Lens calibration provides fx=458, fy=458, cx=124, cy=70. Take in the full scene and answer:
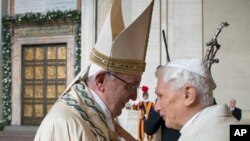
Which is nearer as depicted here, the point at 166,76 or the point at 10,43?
the point at 166,76

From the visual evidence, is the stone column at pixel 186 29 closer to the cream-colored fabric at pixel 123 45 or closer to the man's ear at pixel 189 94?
the cream-colored fabric at pixel 123 45

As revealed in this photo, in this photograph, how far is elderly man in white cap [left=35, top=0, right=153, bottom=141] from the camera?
2355 millimetres

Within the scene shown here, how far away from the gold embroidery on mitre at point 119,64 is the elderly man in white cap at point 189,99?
0.81 ft

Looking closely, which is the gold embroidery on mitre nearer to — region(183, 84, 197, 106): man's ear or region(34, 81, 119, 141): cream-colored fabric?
region(34, 81, 119, 141): cream-colored fabric

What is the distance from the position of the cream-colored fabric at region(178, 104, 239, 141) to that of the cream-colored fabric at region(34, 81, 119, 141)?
1.52ft

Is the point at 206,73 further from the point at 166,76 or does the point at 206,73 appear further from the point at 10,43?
the point at 10,43

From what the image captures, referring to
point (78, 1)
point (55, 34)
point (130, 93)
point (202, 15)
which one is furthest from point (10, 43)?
point (130, 93)

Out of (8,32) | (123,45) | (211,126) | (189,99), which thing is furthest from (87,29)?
(211,126)

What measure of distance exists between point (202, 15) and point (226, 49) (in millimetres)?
1049

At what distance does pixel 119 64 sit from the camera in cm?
246

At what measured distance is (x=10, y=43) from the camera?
565 inches

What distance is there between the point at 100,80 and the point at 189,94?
0.55 metres

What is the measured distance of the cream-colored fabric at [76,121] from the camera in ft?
7.10

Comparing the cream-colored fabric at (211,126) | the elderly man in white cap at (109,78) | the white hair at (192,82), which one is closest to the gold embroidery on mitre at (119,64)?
the elderly man in white cap at (109,78)
